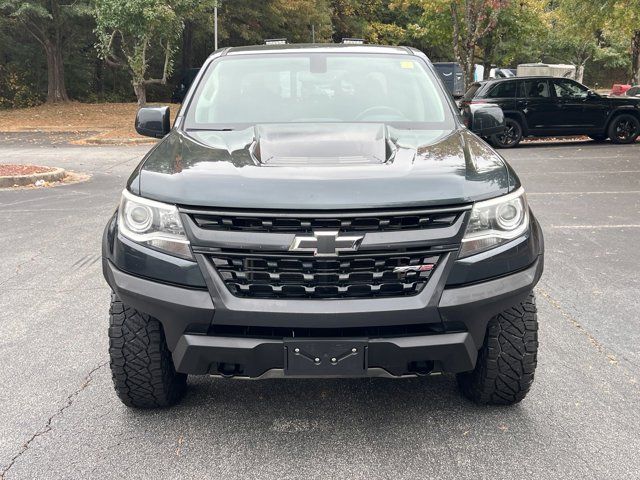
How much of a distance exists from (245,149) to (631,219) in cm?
597

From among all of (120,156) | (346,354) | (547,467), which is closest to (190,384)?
(346,354)

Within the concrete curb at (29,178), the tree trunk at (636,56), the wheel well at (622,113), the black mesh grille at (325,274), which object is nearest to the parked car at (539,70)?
the tree trunk at (636,56)

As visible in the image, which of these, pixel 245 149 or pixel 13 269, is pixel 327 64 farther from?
pixel 13 269

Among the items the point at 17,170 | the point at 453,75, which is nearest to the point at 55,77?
the point at 453,75

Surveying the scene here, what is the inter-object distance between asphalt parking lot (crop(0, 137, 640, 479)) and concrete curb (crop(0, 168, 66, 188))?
553 cm

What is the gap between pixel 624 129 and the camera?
16422 millimetres

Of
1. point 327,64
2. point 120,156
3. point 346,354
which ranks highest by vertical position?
point 327,64

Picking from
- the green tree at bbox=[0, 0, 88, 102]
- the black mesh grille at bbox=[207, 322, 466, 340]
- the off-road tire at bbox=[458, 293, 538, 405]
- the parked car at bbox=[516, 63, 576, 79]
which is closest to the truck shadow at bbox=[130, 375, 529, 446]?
the off-road tire at bbox=[458, 293, 538, 405]

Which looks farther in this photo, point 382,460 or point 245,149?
point 245,149

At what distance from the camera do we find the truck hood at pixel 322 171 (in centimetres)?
257

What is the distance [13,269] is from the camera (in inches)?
223

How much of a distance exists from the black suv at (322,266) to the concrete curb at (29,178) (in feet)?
26.5

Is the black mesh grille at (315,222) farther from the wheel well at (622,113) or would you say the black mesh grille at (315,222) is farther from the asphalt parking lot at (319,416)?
the wheel well at (622,113)

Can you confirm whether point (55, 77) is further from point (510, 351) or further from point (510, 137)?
point (510, 351)
